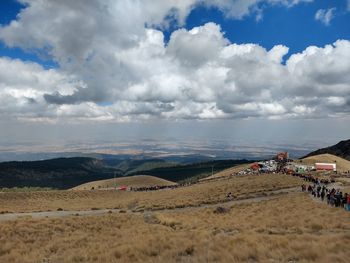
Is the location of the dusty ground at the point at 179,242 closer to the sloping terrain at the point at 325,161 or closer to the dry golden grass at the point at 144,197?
the dry golden grass at the point at 144,197

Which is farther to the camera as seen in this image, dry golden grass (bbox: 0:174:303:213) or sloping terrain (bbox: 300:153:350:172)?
sloping terrain (bbox: 300:153:350:172)

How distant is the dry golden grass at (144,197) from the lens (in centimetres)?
5303

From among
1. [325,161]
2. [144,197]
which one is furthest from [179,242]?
[325,161]

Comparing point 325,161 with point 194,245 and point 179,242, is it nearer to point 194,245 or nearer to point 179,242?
point 179,242

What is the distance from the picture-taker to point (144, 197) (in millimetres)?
69938

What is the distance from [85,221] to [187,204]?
19.3 metres

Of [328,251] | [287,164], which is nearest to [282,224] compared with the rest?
[328,251]

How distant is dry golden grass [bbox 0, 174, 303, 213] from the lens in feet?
174

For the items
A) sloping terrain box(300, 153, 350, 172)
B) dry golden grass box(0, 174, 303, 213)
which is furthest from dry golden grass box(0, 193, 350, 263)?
sloping terrain box(300, 153, 350, 172)

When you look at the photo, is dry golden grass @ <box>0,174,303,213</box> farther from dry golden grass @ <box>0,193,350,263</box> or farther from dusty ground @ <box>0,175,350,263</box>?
dry golden grass @ <box>0,193,350,263</box>

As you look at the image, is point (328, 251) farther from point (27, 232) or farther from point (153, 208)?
point (153, 208)

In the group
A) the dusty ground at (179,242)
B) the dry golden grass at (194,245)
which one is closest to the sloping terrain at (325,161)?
the dusty ground at (179,242)

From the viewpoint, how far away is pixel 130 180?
162 m

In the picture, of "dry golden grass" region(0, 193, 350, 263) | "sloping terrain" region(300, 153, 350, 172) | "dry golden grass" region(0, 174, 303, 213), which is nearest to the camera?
"dry golden grass" region(0, 193, 350, 263)
